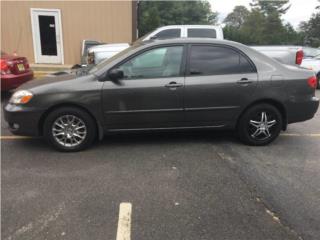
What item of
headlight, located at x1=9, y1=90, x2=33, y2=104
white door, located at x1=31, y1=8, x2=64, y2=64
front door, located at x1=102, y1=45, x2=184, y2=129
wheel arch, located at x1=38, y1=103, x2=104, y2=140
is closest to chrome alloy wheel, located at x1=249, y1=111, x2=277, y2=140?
front door, located at x1=102, y1=45, x2=184, y2=129

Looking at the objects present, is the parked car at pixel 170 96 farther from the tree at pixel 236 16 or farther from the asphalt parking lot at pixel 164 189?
the tree at pixel 236 16

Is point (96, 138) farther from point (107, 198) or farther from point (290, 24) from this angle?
point (290, 24)

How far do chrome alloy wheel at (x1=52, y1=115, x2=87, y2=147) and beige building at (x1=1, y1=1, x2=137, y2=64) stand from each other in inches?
405

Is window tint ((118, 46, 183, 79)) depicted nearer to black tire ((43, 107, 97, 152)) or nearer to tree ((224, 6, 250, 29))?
black tire ((43, 107, 97, 152))

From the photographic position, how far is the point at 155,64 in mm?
4859

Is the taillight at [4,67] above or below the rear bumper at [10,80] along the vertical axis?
above

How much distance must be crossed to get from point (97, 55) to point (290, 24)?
1752 inches

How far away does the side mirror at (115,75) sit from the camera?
4.64 meters

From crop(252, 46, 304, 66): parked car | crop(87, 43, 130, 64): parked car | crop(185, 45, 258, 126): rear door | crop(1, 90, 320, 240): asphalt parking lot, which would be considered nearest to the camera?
crop(1, 90, 320, 240): asphalt parking lot

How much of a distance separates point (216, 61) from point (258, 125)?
1166mm

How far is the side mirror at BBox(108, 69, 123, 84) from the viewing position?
15.2 ft

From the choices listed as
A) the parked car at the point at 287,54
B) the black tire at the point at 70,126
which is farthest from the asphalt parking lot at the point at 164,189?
the parked car at the point at 287,54

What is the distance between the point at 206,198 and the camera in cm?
355

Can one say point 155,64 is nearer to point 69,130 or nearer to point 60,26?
point 69,130
